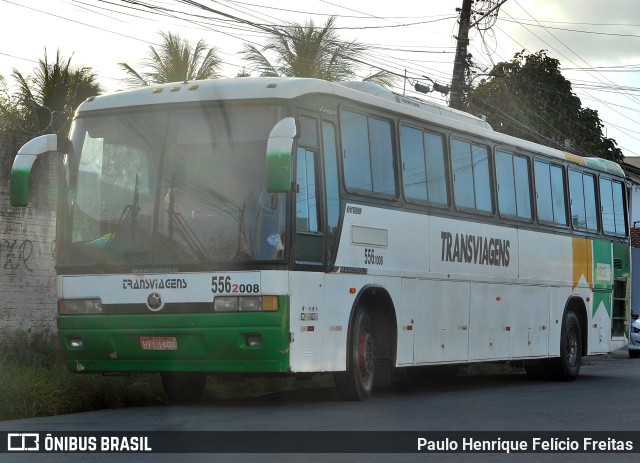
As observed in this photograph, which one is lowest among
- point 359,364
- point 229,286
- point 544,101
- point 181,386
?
point 181,386

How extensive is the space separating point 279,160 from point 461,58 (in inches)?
663

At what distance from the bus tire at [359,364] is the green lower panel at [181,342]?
140 centimetres

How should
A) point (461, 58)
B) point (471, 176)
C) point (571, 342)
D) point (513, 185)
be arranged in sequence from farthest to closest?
point (461, 58) → point (571, 342) → point (513, 185) → point (471, 176)

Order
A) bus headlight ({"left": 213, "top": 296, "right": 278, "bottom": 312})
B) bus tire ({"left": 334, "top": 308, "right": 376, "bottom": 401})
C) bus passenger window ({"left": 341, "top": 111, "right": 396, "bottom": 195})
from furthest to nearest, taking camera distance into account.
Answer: bus passenger window ({"left": 341, "top": 111, "right": 396, "bottom": 195}), bus tire ({"left": 334, "top": 308, "right": 376, "bottom": 401}), bus headlight ({"left": 213, "top": 296, "right": 278, "bottom": 312})

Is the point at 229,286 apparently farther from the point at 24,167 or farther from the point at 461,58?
the point at 461,58

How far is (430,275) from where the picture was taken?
1628 centimetres

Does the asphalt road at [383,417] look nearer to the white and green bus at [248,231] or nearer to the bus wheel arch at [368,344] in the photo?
the bus wheel arch at [368,344]

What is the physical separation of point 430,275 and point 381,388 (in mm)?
2396

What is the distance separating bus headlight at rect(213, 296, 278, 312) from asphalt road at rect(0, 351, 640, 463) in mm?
1010

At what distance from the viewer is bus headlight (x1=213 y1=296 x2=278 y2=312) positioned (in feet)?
42.1

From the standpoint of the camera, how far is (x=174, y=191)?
43.8ft

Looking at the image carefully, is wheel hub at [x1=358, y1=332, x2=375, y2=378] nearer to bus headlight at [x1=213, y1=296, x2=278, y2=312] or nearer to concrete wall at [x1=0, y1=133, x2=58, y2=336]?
bus headlight at [x1=213, y1=296, x2=278, y2=312]

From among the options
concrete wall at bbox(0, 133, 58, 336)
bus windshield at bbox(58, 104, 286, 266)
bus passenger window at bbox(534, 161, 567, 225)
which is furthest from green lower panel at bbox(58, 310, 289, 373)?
bus passenger window at bbox(534, 161, 567, 225)

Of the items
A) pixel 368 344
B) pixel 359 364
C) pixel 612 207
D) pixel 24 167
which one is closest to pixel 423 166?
pixel 368 344
